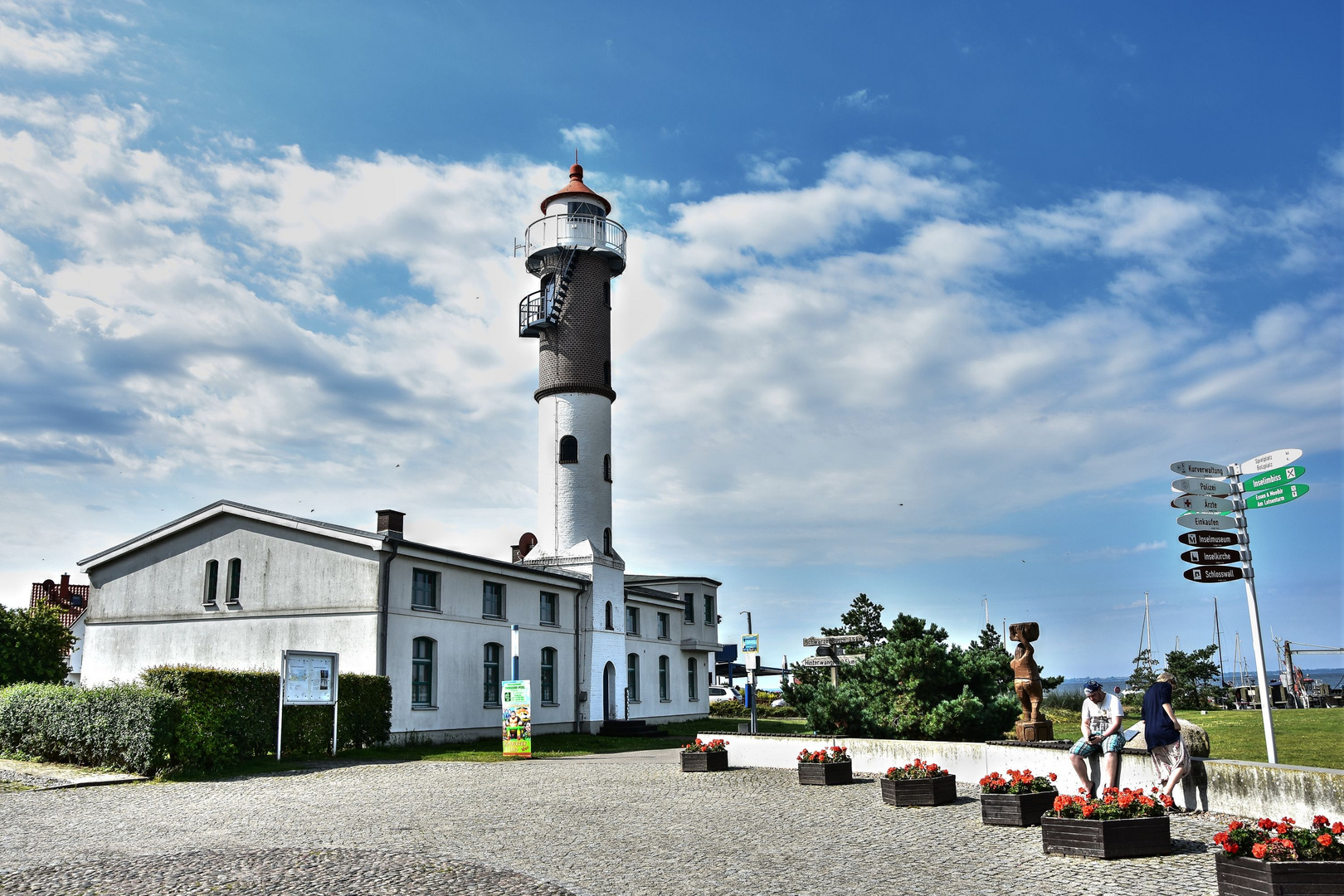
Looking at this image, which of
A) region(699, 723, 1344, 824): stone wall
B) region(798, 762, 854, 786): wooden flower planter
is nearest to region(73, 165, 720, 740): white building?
region(699, 723, 1344, 824): stone wall

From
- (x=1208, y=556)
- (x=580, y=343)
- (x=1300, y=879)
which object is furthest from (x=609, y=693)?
A: (x=1300, y=879)

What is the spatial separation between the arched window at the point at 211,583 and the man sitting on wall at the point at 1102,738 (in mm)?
23293

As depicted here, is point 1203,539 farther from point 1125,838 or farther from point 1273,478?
point 1125,838

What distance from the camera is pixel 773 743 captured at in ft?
59.3

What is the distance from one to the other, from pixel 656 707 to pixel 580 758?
Result: 684 inches

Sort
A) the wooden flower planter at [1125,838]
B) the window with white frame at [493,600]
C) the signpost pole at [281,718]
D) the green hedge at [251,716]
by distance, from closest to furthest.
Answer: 1. the wooden flower planter at [1125,838]
2. the green hedge at [251,716]
3. the signpost pole at [281,718]
4. the window with white frame at [493,600]

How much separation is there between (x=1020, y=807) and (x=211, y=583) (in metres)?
23.3

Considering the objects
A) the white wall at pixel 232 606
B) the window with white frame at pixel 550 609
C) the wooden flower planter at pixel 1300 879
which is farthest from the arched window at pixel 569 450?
the wooden flower planter at pixel 1300 879

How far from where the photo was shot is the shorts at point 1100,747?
10.8 metres

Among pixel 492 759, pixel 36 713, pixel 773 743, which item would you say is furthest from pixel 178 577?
pixel 773 743

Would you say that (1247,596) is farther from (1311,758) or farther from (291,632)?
(291,632)

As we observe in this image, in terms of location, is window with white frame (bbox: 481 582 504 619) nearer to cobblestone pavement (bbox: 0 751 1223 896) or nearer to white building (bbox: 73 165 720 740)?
white building (bbox: 73 165 720 740)

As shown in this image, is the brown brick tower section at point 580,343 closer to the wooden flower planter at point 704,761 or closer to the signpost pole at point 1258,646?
the wooden flower planter at point 704,761

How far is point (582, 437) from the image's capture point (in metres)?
34.7
